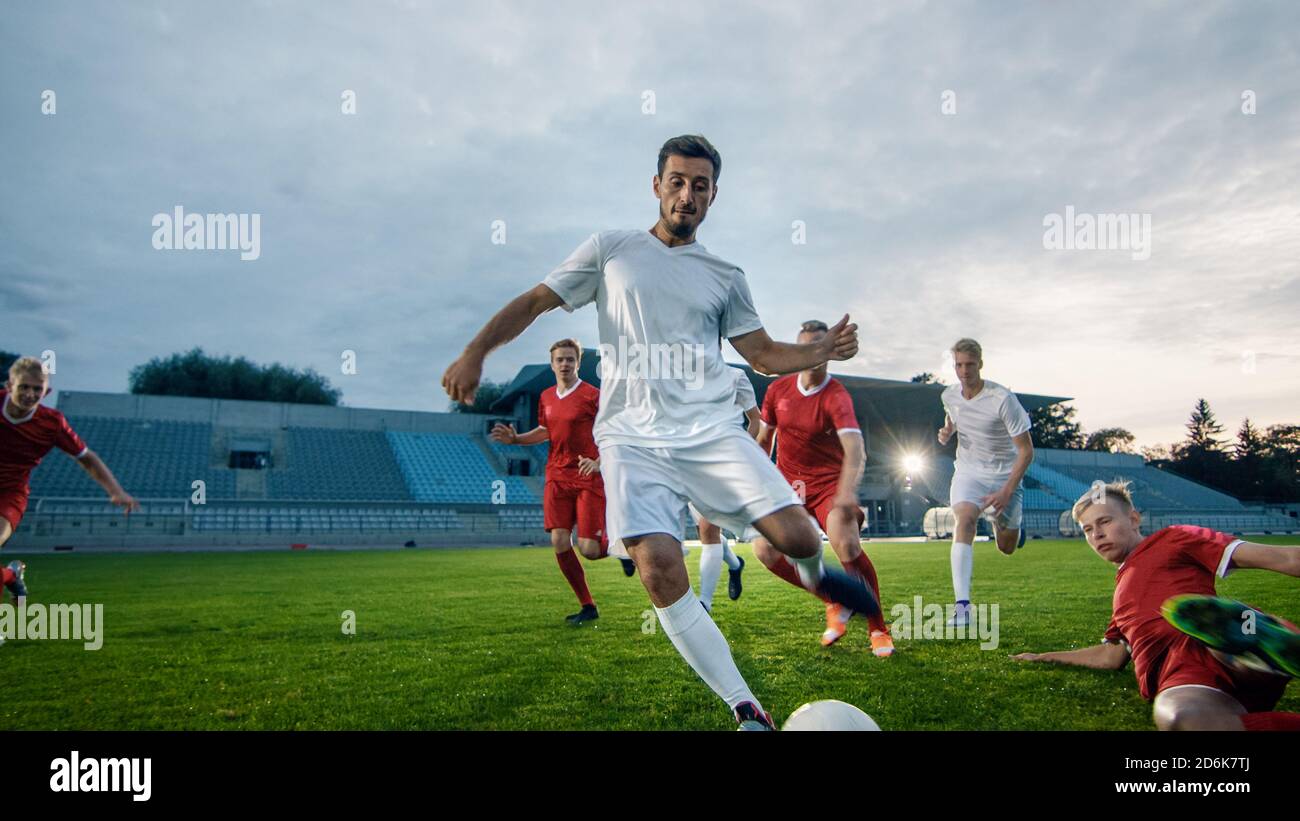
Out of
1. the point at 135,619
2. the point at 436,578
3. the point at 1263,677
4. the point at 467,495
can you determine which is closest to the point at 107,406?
the point at 467,495

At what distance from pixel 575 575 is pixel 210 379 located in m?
59.0

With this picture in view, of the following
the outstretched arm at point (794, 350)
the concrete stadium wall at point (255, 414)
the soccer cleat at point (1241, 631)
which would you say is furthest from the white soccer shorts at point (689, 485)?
the concrete stadium wall at point (255, 414)

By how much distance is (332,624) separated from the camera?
6.91 m

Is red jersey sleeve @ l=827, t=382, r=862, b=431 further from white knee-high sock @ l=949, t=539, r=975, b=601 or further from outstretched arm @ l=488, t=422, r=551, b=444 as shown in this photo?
outstretched arm @ l=488, t=422, r=551, b=444

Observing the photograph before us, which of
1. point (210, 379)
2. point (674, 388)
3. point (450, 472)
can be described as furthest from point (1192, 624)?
point (210, 379)

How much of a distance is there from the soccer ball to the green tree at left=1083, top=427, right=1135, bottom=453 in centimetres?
9494

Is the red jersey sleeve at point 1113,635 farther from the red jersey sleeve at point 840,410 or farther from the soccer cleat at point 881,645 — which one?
the red jersey sleeve at point 840,410

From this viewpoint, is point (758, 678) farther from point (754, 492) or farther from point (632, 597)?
point (632, 597)

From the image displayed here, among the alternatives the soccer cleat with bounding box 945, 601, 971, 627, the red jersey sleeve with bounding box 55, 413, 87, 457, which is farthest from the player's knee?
the red jersey sleeve with bounding box 55, 413, 87, 457

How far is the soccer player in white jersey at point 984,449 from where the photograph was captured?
730 centimetres

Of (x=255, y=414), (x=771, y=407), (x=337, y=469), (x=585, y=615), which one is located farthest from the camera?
(x=255, y=414)

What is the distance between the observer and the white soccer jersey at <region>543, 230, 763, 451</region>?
11.4 feet

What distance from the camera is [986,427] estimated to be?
7762mm

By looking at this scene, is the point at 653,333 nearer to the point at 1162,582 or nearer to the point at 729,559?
the point at 1162,582
